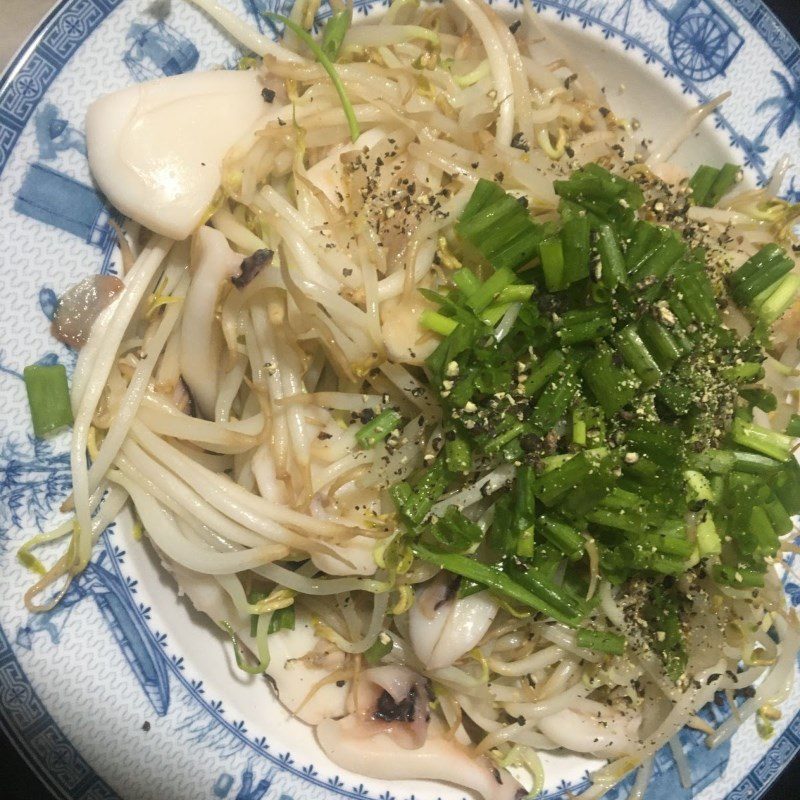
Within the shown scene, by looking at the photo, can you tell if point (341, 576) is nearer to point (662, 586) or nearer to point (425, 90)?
point (662, 586)

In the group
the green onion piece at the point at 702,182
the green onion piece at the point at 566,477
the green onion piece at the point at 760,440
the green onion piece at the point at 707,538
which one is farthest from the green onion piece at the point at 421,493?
the green onion piece at the point at 702,182

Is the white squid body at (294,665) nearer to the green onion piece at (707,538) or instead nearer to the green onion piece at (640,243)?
the green onion piece at (707,538)

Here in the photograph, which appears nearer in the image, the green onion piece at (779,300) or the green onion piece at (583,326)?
the green onion piece at (583,326)

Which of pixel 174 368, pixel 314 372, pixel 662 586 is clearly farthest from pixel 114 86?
pixel 662 586

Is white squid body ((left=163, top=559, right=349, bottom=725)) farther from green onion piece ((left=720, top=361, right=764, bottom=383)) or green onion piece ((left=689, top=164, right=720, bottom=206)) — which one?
green onion piece ((left=689, top=164, right=720, bottom=206))

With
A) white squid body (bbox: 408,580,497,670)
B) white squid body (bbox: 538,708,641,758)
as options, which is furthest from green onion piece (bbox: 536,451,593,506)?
white squid body (bbox: 538,708,641,758)

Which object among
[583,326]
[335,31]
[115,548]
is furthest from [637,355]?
[115,548]
